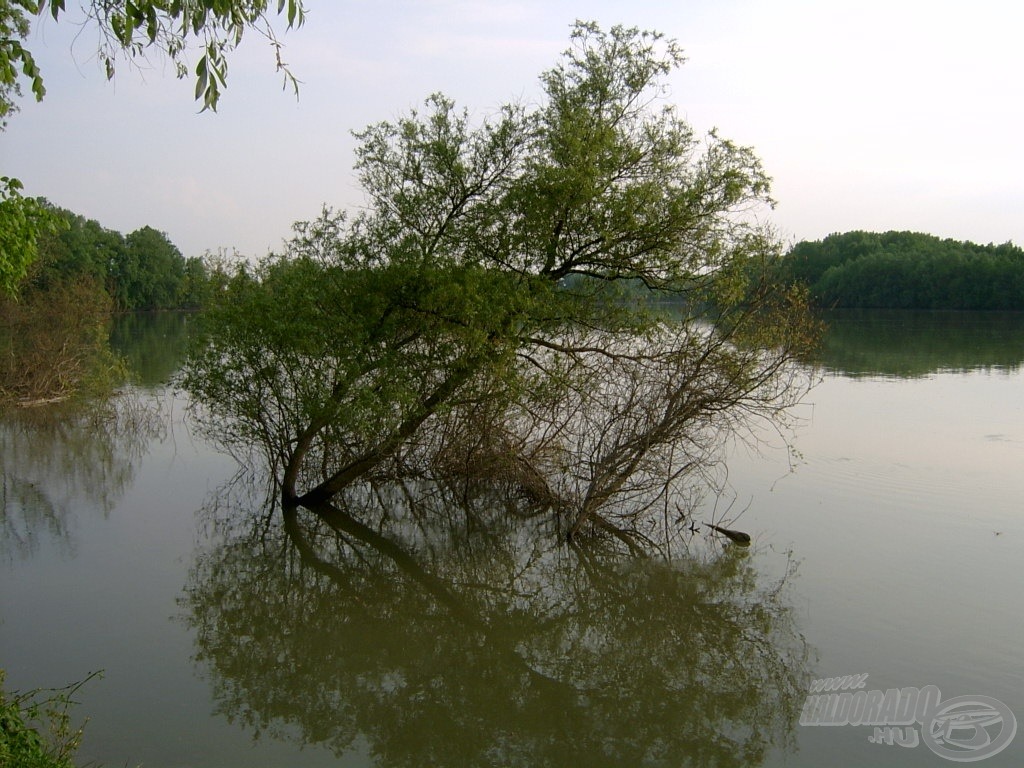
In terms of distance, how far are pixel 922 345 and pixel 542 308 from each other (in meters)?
35.2

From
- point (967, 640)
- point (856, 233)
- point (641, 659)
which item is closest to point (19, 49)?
point (641, 659)

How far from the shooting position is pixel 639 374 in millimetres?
11820

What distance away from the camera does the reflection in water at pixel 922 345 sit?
31641 mm

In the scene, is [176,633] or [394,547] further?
[394,547]

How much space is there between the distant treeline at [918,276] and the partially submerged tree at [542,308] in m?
60.2

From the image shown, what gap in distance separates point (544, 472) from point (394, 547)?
2633 mm

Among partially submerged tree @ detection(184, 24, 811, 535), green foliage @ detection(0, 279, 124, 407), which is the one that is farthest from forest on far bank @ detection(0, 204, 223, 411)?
partially submerged tree @ detection(184, 24, 811, 535)

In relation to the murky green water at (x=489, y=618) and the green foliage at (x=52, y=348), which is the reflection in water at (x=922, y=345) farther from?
the green foliage at (x=52, y=348)

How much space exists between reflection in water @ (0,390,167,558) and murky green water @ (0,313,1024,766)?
0.09m

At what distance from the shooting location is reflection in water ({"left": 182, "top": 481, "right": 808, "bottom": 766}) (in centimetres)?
684

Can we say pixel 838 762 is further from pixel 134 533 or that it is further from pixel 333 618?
pixel 134 533

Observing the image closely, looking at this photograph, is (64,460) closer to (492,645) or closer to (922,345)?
(492,645)

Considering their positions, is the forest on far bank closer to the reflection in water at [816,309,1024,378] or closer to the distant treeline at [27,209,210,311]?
the reflection in water at [816,309,1024,378]
